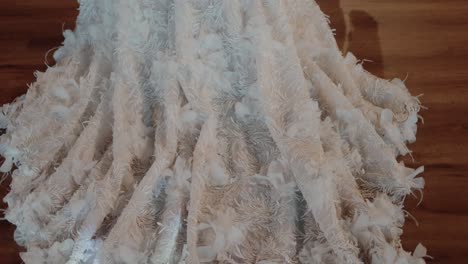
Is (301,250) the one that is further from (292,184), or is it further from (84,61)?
(84,61)

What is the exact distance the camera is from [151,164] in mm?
1037

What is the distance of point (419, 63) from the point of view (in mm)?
1282

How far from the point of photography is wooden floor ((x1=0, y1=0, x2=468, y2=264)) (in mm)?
1009

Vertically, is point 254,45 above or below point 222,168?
above

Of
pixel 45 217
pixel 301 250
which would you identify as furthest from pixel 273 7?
pixel 45 217

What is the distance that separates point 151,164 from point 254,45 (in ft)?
0.98

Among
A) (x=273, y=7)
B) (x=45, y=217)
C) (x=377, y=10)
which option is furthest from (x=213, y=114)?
(x=377, y=10)

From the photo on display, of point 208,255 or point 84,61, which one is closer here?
point 208,255

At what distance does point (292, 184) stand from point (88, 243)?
1.22 ft

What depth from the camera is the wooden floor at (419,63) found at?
1.01m

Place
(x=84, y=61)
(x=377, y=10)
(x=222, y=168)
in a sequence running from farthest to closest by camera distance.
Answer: (x=377, y=10) < (x=84, y=61) < (x=222, y=168)

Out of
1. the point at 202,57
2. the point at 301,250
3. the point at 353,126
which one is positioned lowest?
Answer: the point at 301,250

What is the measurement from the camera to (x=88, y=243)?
950 mm

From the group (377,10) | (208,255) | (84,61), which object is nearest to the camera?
(208,255)
